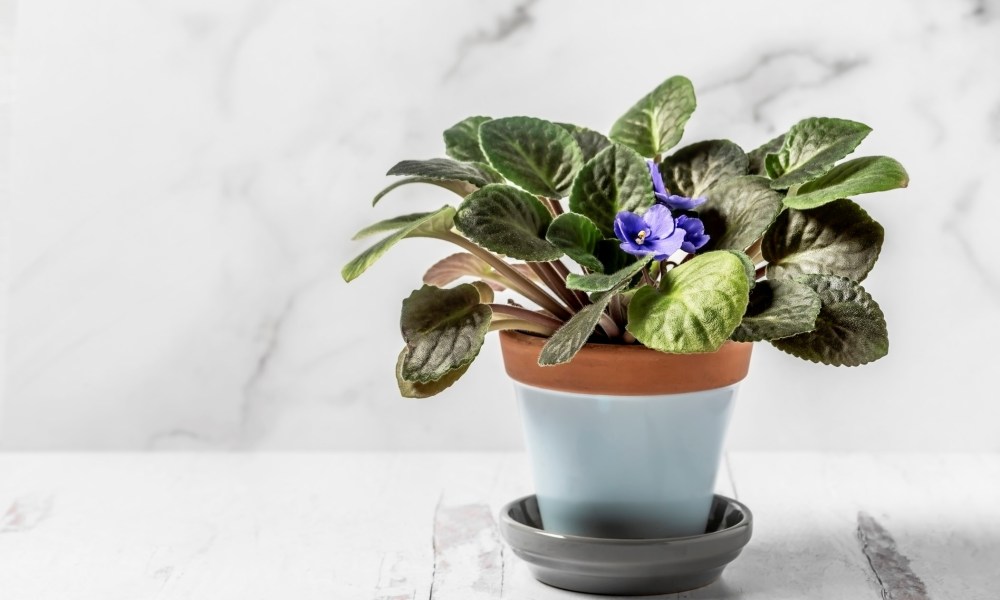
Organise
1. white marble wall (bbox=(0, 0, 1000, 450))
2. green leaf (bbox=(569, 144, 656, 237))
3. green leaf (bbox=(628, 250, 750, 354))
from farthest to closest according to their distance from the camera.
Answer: white marble wall (bbox=(0, 0, 1000, 450)) < green leaf (bbox=(569, 144, 656, 237)) < green leaf (bbox=(628, 250, 750, 354))

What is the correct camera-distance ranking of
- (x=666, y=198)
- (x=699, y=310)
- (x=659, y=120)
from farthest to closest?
(x=659, y=120) < (x=666, y=198) < (x=699, y=310)

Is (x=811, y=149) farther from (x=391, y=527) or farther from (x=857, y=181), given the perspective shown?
(x=391, y=527)

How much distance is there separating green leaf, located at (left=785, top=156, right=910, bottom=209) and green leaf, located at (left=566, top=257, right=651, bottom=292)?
0.43 feet

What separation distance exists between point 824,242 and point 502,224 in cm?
25

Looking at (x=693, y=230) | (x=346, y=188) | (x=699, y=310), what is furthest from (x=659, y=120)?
(x=346, y=188)

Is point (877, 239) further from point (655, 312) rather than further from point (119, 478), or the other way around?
point (119, 478)

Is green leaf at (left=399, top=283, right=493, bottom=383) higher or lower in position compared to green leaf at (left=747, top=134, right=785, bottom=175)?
lower

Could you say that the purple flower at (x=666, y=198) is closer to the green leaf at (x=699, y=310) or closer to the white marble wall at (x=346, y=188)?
the green leaf at (x=699, y=310)

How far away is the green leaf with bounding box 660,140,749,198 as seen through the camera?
0.87 metres

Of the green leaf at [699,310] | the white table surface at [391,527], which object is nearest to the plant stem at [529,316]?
the green leaf at [699,310]

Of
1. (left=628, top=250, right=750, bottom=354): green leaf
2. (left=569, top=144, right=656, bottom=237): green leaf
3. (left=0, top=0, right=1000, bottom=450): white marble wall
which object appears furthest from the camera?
(left=0, top=0, right=1000, bottom=450): white marble wall

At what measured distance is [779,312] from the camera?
75cm

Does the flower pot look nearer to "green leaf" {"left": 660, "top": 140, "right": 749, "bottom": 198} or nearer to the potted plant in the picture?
the potted plant

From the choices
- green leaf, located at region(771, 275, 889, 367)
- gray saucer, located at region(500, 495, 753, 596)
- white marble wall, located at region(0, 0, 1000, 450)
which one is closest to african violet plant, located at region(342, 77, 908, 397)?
green leaf, located at region(771, 275, 889, 367)
